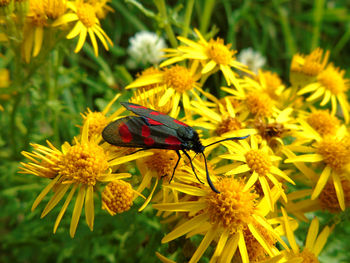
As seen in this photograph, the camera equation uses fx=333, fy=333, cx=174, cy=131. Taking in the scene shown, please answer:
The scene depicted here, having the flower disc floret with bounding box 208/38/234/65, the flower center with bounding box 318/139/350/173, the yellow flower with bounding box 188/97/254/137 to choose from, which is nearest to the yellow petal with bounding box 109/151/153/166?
the yellow flower with bounding box 188/97/254/137

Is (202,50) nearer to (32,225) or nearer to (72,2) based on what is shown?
(72,2)

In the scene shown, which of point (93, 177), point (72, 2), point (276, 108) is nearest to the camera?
point (93, 177)

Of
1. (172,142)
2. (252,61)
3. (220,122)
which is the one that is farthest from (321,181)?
(252,61)

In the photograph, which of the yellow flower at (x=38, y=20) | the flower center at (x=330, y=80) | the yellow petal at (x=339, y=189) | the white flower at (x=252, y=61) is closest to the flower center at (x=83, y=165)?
the yellow flower at (x=38, y=20)

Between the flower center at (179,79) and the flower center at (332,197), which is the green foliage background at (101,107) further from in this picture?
the flower center at (179,79)

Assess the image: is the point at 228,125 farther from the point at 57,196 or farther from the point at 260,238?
the point at 57,196

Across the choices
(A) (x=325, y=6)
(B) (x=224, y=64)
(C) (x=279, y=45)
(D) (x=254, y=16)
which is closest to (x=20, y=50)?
(B) (x=224, y=64)

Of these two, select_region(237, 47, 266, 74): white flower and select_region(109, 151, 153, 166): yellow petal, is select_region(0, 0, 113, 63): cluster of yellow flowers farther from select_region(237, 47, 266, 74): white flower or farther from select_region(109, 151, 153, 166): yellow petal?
select_region(237, 47, 266, 74): white flower
